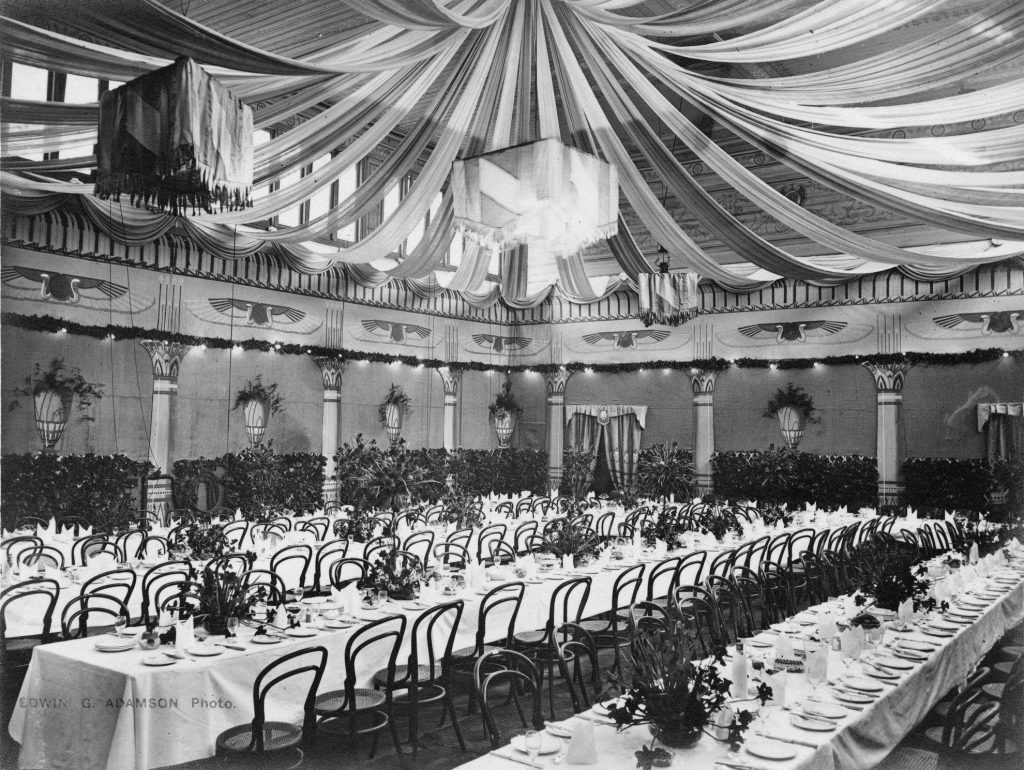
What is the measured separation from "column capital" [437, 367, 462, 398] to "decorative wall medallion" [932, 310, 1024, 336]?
29.0 ft

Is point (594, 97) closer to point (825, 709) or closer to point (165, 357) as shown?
point (825, 709)

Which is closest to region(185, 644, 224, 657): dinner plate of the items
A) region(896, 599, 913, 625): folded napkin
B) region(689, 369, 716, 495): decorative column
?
region(896, 599, 913, 625): folded napkin

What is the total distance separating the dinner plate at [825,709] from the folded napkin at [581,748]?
4.05 ft

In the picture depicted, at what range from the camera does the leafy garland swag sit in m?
10.4

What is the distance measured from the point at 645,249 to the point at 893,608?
1252cm

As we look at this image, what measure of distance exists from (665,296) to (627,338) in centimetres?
618

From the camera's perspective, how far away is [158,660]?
4398mm

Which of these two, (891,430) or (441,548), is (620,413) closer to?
(891,430)

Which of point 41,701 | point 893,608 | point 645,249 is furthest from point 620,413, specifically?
point 41,701

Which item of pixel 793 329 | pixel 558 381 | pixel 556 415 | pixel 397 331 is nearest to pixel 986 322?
pixel 793 329

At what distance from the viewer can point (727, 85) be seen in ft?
19.8

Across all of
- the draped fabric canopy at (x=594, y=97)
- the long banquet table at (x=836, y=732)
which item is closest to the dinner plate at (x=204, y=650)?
the long banquet table at (x=836, y=732)

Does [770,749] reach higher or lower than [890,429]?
lower

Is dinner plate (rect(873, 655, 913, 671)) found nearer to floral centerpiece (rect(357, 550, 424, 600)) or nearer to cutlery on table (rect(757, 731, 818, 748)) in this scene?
cutlery on table (rect(757, 731, 818, 748))
